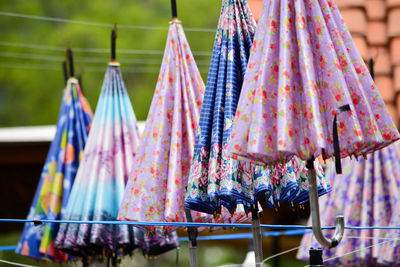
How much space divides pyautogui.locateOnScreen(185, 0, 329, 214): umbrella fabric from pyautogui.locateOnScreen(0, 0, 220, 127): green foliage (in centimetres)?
1043

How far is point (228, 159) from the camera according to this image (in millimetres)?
2402

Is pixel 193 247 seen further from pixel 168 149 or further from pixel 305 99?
pixel 305 99

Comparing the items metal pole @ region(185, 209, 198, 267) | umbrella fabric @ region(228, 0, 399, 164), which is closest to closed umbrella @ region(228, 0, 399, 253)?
umbrella fabric @ region(228, 0, 399, 164)

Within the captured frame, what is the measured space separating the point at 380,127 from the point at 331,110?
212mm

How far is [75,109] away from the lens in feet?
14.3

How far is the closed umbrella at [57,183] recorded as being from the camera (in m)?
3.99

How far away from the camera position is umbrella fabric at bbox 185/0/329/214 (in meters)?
2.38

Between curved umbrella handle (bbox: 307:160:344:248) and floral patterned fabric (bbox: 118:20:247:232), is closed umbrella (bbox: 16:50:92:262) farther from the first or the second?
curved umbrella handle (bbox: 307:160:344:248)

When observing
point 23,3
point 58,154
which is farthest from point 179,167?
point 23,3

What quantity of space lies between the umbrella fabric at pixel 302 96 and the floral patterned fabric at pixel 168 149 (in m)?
0.75

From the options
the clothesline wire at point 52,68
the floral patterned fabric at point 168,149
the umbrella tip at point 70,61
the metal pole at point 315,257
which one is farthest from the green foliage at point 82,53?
the metal pole at point 315,257

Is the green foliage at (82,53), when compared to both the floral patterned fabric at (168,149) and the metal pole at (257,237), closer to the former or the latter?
the floral patterned fabric at (168,149)

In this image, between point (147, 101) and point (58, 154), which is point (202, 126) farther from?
point (147, 101)

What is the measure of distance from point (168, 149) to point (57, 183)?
137cm
